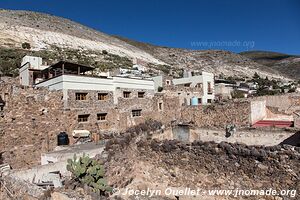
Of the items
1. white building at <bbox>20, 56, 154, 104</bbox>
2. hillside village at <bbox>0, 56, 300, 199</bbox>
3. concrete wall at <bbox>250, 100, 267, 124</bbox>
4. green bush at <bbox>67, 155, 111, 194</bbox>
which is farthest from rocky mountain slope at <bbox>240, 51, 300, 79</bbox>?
green bush at <bbox>67, 155, 111, 194</bbox>

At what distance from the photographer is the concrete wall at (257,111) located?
2010 cm

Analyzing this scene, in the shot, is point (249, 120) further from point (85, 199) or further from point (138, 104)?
point (85, 199)

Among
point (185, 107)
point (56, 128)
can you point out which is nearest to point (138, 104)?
point (185, 107)

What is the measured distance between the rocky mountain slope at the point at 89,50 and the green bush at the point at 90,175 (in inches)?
1243

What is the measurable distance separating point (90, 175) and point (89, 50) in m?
57.5

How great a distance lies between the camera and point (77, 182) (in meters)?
8.58

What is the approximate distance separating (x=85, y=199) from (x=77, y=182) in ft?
4.00

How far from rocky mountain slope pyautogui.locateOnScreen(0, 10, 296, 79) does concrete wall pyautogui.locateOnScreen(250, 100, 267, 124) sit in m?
30.1

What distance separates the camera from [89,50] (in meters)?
62.8

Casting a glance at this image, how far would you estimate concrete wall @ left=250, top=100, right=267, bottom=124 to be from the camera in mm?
20103

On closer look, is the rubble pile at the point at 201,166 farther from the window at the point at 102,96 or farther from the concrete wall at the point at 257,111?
the concrete wall at the point at 257,111

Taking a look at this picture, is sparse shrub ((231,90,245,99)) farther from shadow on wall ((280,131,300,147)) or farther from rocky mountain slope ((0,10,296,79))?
shadow on wall ((280,131,300,147))

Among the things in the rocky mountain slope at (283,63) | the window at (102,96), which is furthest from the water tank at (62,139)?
the rocky mountain slope at (283,63)

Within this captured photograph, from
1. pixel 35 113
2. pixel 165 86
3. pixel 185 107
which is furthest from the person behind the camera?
pixel 165 86
